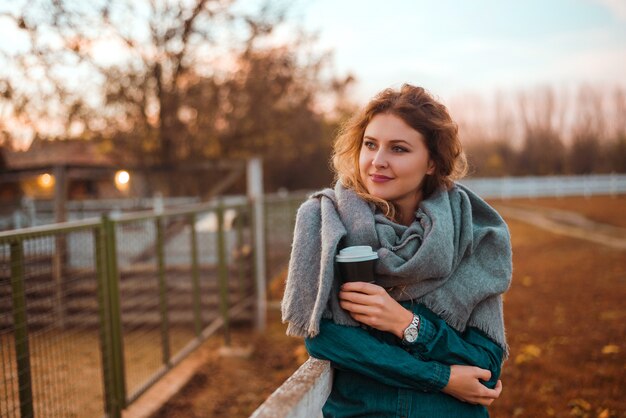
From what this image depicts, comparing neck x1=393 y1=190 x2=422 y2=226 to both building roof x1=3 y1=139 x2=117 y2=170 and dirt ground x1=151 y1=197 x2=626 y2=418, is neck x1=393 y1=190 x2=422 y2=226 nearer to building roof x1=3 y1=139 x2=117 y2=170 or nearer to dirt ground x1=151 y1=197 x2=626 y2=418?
dirt ground x1=151 y1=197 x2=626 y2=418

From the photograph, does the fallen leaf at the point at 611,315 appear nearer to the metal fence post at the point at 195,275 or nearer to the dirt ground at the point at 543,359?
the dirt ground at the point at 543,359

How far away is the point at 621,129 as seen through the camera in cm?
5266

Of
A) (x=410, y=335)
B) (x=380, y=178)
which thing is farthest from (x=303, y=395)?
(x=380, y=178)

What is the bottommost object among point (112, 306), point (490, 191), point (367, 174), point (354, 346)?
point (490, 191)

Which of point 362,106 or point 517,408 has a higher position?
point 362,106

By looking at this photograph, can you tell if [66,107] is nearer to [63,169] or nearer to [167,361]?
[63,169]

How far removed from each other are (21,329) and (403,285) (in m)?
2.09

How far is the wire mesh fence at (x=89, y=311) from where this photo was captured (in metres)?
2.72

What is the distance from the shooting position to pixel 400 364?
1.62m

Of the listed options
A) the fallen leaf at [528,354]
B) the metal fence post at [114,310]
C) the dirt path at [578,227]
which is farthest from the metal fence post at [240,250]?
the dirt path at [578,227]

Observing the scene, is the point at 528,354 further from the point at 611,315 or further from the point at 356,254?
the point at 356,254

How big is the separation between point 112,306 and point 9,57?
535 cm

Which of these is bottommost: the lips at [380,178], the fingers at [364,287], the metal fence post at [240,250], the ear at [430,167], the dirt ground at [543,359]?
the dirt ground at [543,359]

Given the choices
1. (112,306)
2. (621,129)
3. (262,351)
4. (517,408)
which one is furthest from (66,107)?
(621,129)
